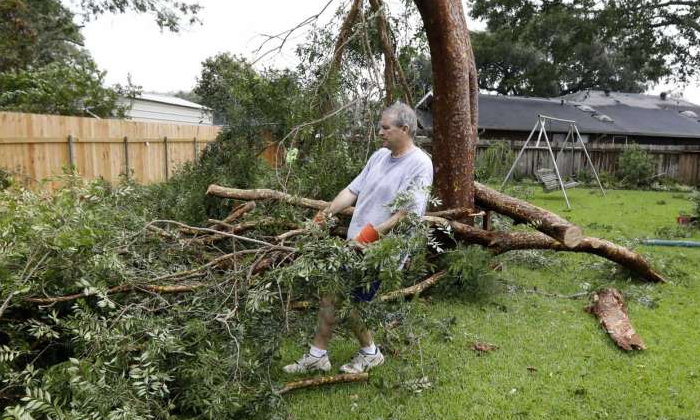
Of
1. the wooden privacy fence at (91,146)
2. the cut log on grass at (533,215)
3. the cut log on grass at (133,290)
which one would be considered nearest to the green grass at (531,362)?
the cut log on grass at (533,215)

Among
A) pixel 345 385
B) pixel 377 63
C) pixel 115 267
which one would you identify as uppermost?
pixel 377 63

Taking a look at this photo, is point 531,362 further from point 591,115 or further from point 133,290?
point 591,115

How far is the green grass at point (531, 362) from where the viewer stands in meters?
2.52

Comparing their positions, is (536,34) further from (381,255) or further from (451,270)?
(381,255)

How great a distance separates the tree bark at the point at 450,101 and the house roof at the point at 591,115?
13373 millimetres

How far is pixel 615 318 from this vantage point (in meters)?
3.60

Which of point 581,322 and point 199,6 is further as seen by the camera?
point 199,6

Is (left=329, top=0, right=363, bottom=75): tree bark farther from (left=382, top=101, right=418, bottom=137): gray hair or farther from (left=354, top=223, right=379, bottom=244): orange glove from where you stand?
(left=354, top=223, right=379, bottom=244): orange glove

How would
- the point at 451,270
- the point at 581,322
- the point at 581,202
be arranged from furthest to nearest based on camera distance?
the point at 581,202
the point at 451,270
the point at 581,322

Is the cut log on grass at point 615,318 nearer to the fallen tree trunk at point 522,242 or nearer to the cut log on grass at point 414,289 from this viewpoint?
the fallen tree trunk at point 522,242

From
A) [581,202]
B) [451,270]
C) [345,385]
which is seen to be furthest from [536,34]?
[345,385]

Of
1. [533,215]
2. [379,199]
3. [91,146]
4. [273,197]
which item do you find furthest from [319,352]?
[91,146]

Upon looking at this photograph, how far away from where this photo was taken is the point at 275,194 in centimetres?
421

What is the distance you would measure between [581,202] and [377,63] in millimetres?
7787
